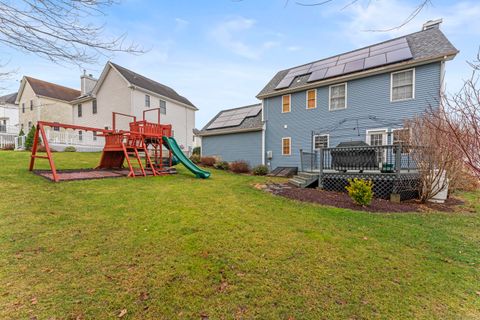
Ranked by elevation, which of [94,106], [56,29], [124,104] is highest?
[94,106]

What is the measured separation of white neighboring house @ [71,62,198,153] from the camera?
18000mm

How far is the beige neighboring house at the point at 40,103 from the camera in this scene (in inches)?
898

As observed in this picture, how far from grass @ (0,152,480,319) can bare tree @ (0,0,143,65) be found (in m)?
2.79

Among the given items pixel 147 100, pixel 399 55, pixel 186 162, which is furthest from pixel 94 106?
pixel 399 55

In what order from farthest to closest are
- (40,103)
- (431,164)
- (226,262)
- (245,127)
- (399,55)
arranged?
(40,103) → (245,127) → (399,55) → (431,164) → (226,262)

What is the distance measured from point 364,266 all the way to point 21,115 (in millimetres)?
34078

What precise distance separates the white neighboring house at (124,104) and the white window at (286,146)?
11554 millimetres

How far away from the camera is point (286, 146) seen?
1450 cm

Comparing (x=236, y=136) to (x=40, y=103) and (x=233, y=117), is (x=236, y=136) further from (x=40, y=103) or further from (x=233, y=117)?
(x=40, y=103)

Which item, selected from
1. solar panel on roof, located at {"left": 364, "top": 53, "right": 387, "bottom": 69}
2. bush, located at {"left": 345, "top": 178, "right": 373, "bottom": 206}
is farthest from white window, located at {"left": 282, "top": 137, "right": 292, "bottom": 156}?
bush, located at {"left": 345, "top": 178, "right": 373, "bottom": 206}

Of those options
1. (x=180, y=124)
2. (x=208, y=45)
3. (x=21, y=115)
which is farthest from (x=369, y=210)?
(x=21, y=115)

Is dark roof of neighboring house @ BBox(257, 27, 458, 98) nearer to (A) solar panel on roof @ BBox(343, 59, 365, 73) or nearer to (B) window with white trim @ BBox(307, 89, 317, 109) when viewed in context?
(A) solar panel on roof @ BBox(343, 59, 365, 73)

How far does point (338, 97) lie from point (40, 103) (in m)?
27.7

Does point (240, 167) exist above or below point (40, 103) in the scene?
below
